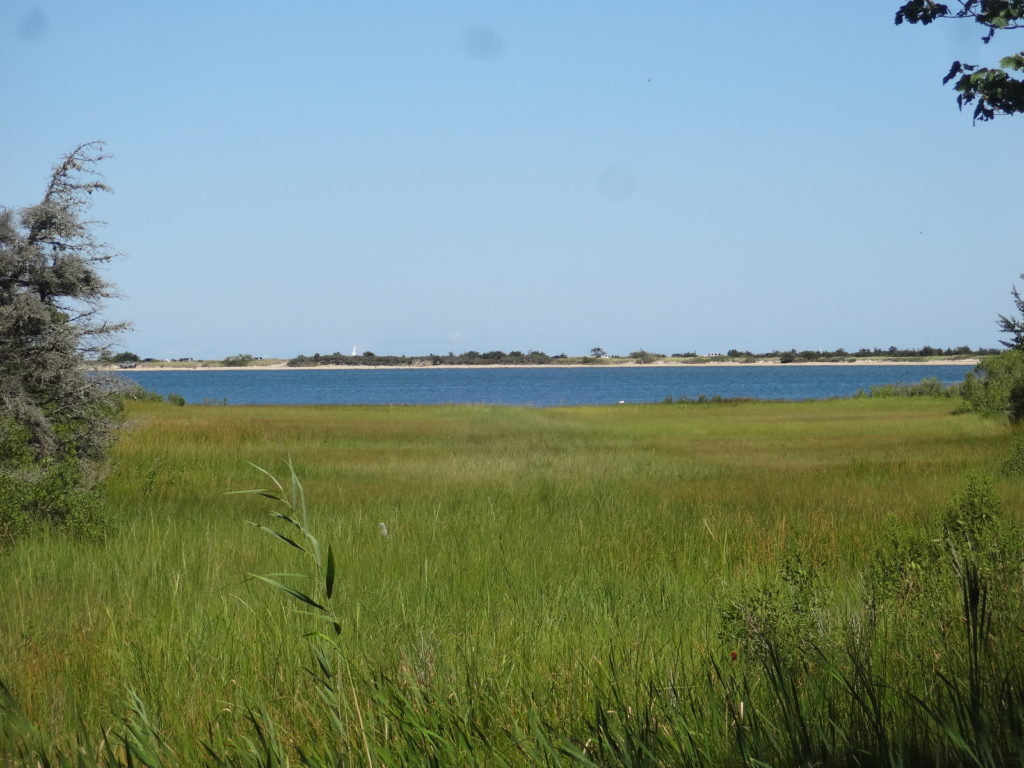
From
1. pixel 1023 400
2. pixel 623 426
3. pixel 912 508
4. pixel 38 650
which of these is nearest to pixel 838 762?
pixel 38 650

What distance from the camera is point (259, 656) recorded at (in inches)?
208

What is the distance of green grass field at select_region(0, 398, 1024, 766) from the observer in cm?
295

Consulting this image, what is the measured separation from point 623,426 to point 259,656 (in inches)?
1208

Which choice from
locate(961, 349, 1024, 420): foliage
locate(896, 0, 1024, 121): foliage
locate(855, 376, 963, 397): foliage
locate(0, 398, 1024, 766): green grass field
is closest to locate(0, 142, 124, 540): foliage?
locate(0, 398, 1024, 766): green grass field

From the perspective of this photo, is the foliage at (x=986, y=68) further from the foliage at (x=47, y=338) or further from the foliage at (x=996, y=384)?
the foliage at (x=996, y=384)

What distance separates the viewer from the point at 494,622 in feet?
19.9

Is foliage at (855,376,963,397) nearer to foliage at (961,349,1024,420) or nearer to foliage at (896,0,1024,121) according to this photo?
foliage at (961,349,1024,420)

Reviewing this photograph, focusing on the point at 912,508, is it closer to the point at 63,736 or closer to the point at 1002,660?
the point at 1002,660

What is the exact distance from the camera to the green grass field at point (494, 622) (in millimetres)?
2949

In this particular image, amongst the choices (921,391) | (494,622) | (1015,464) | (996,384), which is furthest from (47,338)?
(921,391)

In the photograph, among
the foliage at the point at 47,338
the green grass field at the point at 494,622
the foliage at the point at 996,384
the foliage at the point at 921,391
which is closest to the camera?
the green grass field at the point at 494,622

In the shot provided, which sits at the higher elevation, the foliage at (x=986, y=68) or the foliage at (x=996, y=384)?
the foliage at (x=986, y=68)

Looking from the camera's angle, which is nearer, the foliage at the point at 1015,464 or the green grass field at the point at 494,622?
the green grass field at the point at 494,622

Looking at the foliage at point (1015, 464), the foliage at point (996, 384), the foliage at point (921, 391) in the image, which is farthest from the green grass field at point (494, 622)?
the foliage at point (921, 391)
